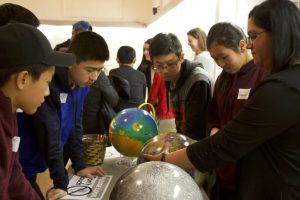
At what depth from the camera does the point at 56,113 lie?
166 centimetres

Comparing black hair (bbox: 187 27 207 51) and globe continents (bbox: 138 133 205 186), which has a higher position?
black hair (bbox: 187 27 207 51)

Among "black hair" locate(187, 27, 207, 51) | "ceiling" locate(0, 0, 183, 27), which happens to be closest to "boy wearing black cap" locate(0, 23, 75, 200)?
"black hair" locate(187, 27, 207, 51)

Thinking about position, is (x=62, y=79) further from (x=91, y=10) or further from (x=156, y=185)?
(x=91, y=10)

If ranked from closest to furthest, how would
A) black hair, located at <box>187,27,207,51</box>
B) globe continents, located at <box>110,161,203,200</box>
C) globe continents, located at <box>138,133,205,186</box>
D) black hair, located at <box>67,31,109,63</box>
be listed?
globe continents, located at <box>110,161,203,200</box>
globe continents, located at <box>138,133,205,186</box>
black hair, located at <box>67,31,109,63</box>
black hair, located at <box>187,27,207,51</box>

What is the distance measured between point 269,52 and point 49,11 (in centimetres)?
532

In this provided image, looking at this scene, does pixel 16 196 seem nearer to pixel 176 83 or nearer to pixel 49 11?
pixel 176 83

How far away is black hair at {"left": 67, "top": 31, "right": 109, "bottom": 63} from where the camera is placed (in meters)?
1.81

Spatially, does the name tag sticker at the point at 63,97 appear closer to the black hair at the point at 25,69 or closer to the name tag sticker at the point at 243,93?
the black hair at the point at 25,69

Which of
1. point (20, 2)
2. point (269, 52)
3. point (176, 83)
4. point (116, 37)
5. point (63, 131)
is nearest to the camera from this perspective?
point (269, 52)

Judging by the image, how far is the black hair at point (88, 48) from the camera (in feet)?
5.92

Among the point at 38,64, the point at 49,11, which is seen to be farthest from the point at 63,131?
the point at 49,11

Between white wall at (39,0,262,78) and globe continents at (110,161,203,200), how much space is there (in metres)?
1.78

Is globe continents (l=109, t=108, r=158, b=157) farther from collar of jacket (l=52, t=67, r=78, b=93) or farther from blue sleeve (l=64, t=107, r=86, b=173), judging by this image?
collar of jacket (l=52, t=67, r=78, b=93)

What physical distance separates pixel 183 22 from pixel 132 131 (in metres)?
3.66
